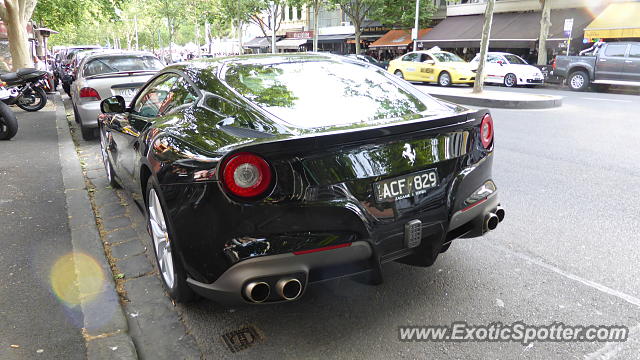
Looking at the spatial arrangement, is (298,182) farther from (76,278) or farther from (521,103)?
(521,103)

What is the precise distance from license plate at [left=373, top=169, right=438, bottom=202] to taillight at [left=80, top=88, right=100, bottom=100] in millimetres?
7070

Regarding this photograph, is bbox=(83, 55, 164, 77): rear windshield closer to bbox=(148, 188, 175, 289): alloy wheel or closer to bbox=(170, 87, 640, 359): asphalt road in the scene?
bbox=(148, 188, 175, 289): alloy wheel

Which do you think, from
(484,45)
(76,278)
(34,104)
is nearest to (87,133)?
(34,104)

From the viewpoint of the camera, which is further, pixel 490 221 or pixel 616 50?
pixel 616 50

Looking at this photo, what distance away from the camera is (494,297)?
306cm

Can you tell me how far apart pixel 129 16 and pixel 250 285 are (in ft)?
293

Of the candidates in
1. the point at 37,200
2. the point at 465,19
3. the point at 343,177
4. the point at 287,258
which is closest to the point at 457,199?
the point at 343,177

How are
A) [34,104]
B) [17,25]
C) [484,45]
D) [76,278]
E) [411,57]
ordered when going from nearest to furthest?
[76,278]
[34,104]
[484,45]
[17,25]
[411,57]

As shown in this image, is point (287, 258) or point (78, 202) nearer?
point (287, 258)

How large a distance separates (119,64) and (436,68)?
14744mm

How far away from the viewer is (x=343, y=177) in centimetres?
240

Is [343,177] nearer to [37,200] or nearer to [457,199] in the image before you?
[457,199]

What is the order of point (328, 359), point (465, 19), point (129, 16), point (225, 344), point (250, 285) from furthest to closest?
1. point (129, 16)
2. point (465, 19)
3. point (225, 344)
4. point (328, 359)
5. point (250, 285)

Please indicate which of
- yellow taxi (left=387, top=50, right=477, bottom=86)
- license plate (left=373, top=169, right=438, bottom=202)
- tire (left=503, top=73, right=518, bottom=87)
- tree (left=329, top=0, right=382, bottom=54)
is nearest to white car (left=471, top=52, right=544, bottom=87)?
tire (left=503, top=73, right=518, bottom=87)
